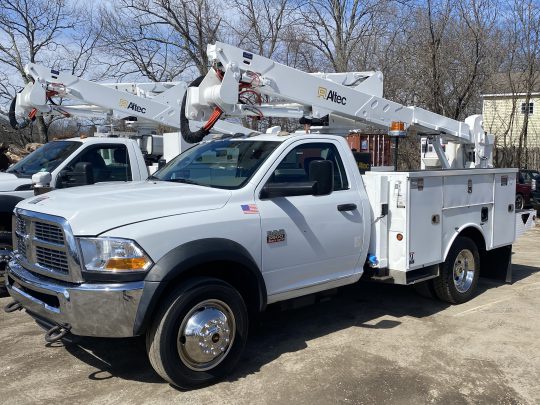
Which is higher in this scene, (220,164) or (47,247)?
(220,164)

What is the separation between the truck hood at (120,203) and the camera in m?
3.93

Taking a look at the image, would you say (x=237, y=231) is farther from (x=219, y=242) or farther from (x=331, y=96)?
(x=331, y=96)

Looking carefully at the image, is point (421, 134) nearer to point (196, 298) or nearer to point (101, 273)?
point (196, 298)

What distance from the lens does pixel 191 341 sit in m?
4.13

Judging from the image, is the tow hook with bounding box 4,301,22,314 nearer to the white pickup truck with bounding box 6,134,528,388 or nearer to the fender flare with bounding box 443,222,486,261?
the white pickup truck with bounding box 6,134,528,388

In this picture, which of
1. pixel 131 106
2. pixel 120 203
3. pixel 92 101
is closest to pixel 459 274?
pixel 120 203

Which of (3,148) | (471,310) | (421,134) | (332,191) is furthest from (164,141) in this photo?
(471,310)

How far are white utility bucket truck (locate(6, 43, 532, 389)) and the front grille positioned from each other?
0.01 metres

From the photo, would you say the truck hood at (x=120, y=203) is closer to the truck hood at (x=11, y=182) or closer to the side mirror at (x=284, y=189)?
the side mirror at (x=284, y=189)

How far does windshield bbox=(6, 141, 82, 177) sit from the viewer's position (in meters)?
7.57

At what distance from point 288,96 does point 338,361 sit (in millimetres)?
2856

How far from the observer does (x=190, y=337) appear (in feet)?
13.5

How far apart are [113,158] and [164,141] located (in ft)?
7.13

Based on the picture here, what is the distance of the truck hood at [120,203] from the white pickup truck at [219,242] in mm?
11
